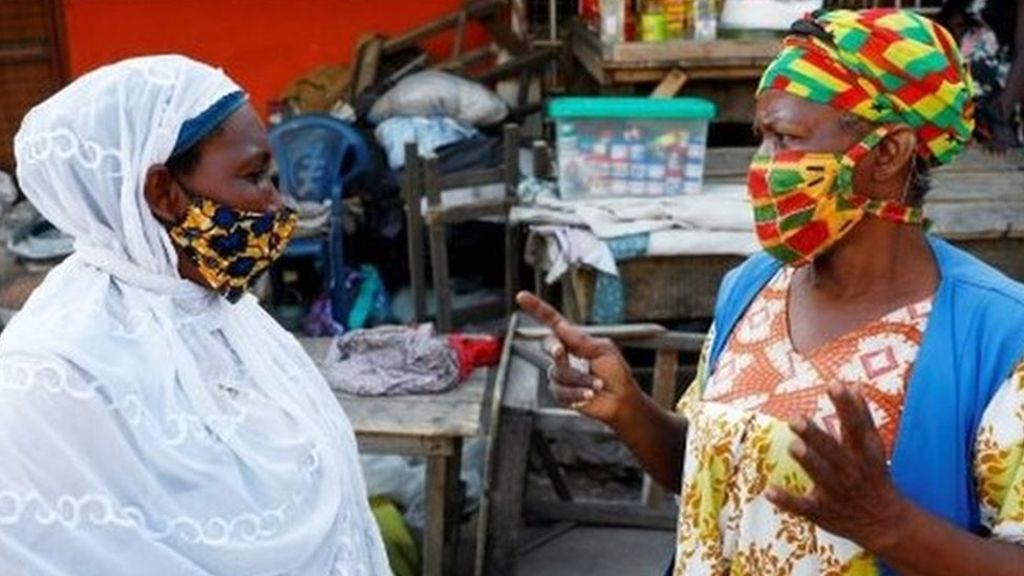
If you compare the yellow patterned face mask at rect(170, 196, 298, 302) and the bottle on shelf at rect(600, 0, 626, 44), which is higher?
the yellow patterned face mask at rect(170, 196, 298, 302)

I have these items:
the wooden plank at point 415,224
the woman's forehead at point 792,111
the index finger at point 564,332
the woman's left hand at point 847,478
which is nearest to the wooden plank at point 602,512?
the wooden plank at point 415,224

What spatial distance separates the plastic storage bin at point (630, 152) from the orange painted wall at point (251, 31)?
2.62 m

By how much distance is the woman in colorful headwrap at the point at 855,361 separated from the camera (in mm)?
1421

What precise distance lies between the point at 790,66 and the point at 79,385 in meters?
1.10

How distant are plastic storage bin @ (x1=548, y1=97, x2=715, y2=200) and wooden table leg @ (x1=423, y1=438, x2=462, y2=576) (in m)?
1.54

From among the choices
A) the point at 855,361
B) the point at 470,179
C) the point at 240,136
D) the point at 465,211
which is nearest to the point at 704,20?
the point at 470,179

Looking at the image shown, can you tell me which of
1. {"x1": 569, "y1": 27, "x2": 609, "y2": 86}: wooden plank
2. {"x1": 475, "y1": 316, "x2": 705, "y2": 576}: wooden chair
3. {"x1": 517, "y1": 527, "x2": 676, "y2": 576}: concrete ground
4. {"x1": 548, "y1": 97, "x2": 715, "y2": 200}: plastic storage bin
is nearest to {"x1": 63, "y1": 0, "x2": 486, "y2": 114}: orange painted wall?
{"x1": 569, "y1": 27, "x2": 609, "y2": 86}: wooden plank

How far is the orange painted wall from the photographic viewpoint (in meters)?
7.23

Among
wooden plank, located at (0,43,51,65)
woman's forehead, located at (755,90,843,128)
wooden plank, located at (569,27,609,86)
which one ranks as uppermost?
woman's forehead, located at (755,90,843,128)

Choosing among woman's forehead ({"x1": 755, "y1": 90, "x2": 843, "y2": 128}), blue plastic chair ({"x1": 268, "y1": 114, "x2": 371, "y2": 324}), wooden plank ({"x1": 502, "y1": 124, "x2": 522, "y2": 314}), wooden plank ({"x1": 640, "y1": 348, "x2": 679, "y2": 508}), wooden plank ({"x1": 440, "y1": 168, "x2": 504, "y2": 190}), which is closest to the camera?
woman's forehead ({"x1": 755, "y1": 90, "x2": 843, "y2": 128})

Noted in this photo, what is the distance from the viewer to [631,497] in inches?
198

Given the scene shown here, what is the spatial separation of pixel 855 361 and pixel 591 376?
41 cm

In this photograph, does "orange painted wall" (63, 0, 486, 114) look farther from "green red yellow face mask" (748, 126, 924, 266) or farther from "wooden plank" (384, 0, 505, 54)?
"green red yellow face mask" (748, 126, 924, 266)

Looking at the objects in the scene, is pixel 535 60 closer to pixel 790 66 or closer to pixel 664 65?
pixel 664 65
